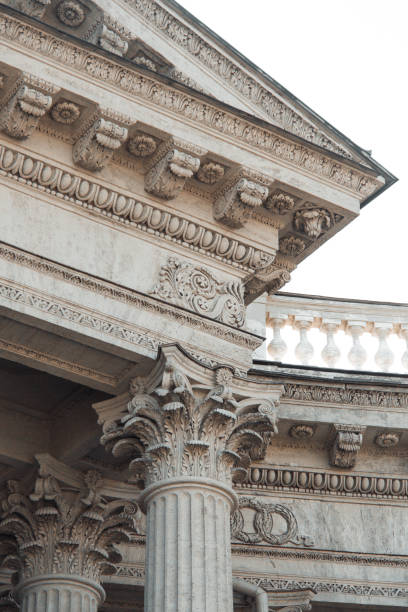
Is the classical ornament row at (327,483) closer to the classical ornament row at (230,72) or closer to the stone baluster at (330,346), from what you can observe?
the stone baluster at (330,346)

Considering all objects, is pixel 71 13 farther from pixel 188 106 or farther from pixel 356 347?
pixel 356 347

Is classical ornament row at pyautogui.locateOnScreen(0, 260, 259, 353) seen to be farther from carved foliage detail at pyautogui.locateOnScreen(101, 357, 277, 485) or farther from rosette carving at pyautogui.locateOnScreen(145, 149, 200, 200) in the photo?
rosette carving at pyautogui.locateOnScreen(145, 149, 200, 200)

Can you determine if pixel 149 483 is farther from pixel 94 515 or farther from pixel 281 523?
pixel 281 523

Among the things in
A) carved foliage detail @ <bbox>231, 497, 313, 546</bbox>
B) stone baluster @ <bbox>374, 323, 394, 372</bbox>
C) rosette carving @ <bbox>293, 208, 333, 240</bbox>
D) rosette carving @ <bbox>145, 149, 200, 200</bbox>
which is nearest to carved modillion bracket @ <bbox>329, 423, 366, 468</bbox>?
carved foliage detail @ <bbox>231, 497, 313, 546</bbox>

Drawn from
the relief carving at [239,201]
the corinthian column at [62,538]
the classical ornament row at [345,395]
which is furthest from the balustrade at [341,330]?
the relief carving at [239,201]

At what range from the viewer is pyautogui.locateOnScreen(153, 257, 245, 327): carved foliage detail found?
13.1 metres

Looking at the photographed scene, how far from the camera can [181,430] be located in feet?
40.7

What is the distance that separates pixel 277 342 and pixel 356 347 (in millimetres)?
1096

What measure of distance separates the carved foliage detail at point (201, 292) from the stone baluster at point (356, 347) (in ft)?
14.8

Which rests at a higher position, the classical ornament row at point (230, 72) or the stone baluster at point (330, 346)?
the classical ornament row at point (230, 72)

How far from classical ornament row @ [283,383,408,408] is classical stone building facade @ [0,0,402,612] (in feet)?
1.41

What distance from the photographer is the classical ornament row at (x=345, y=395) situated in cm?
1631

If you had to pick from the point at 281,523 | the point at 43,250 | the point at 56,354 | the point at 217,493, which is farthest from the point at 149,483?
the point at 281,523

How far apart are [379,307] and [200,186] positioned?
5.26 m
